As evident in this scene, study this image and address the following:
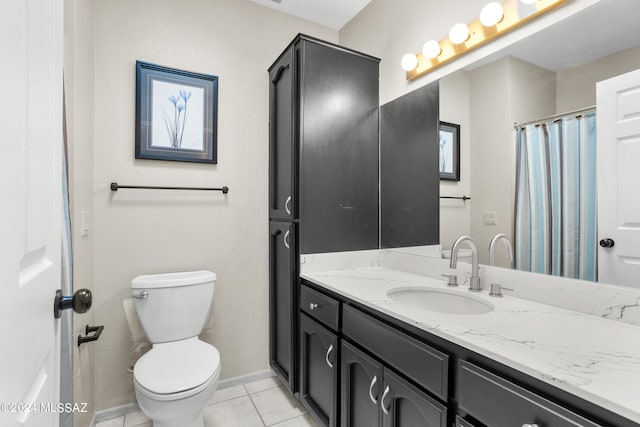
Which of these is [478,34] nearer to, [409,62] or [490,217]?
→ [409,62]

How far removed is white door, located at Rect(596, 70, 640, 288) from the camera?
1036mm

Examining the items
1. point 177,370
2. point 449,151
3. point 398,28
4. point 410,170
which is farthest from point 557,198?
point 177,370

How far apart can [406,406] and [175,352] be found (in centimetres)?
121

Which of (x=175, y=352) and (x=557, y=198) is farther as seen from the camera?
(x=175, y=352)

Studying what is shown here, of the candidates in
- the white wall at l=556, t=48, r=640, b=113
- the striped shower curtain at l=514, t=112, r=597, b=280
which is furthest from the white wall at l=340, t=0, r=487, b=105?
the striped shower curtain at l=514, t=112, r=597, b=280

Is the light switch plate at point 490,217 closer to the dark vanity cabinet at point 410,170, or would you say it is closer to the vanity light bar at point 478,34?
the dark vanity cabinet at point 410,170

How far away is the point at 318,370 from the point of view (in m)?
1.69

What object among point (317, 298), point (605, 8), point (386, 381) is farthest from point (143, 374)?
point (605, 8)

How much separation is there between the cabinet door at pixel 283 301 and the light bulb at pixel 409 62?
1156 millimetres

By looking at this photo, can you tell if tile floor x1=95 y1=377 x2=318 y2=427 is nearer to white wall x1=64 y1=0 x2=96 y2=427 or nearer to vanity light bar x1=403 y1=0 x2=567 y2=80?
white wall x1=64 y1=0 x2=96 y2=427

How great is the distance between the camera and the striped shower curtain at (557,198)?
1.15 metres

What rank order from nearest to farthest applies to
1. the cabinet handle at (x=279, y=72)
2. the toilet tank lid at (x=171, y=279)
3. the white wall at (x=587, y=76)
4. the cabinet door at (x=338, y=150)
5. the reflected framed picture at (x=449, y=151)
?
the white wall at (x=587, y=76) < the reflected framed picture at (x=449, y=151) < the toilet tank lid at (x=171, y=279) < the cabinet door at (x=338, y=150) < the cabinet handle at (x=279, y=72)

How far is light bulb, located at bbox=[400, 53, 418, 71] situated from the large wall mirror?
0.24 meters

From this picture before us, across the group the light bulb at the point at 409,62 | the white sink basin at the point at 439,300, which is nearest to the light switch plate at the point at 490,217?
the white sink basin at the point at 439,300
